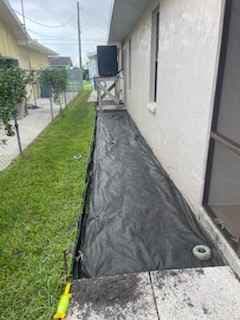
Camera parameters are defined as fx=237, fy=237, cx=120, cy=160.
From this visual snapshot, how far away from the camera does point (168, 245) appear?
6.76ft

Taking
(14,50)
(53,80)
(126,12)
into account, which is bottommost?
(53,80)

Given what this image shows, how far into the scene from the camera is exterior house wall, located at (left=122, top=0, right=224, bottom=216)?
6.77 feet

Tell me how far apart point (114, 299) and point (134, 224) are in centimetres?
90

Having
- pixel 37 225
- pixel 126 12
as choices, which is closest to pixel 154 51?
pixel 126 12

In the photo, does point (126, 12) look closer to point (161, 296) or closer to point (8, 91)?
point (8, 91)

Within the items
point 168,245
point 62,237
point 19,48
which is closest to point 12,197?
point 62,237

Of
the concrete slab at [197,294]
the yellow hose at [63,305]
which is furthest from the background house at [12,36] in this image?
the concrete slab at [197,294]

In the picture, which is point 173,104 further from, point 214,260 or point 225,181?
point 214,260

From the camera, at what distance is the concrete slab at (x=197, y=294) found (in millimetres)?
1430

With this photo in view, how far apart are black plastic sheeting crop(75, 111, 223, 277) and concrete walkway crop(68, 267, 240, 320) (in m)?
0.10

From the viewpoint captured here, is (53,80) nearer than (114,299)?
No

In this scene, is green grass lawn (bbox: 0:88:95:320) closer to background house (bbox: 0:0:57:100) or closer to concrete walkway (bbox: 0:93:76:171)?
concrete walkway (bbox: 0:93:76:171)

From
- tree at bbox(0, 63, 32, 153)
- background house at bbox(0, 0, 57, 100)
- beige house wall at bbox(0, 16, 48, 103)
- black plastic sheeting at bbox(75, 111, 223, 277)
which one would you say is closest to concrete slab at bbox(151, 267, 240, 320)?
black plastic sheeting at bbox(75, 111, 223, 277)

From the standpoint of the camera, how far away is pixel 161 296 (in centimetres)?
156
